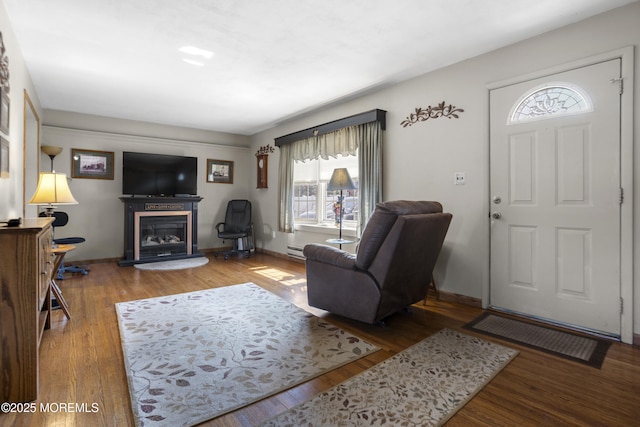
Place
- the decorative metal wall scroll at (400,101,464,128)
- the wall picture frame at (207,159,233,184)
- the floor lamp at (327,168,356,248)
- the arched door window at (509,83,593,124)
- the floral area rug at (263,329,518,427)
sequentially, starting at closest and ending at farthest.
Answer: the floral area rug at (263,329,518,427) < the arched door window at (509,83,593,124) < the decorative metal wall scroll at (400,101,464,128) < the floor lamp at (327,168,356,248) < the wall picture frame at (207,159,233,184)

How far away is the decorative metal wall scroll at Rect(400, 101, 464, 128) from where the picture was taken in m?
3.26

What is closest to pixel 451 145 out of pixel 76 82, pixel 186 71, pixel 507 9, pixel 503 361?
pixel 507 9

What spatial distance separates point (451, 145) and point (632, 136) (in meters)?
1.34

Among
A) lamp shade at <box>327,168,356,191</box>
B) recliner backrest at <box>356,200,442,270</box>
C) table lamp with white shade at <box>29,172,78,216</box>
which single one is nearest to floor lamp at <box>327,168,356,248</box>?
lamp shade at <box>327,168,356,191</box>

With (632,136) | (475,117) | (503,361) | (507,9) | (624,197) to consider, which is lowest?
(503,361)

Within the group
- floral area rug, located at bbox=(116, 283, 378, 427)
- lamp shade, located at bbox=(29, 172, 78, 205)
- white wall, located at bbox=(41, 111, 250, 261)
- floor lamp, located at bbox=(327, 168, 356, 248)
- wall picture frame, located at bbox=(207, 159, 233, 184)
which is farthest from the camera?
wall picture frame, located at bbox=(207, 159, 233, 184)

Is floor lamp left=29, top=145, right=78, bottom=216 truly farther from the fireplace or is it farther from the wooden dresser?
the fireplace

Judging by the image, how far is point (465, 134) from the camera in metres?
3.17

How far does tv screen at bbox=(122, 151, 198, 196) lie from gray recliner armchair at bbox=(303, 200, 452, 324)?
3949 mm

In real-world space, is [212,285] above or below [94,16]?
below

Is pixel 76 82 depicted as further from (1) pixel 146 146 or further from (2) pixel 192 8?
(2) pixel 192 8

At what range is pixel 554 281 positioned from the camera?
8.70 ft

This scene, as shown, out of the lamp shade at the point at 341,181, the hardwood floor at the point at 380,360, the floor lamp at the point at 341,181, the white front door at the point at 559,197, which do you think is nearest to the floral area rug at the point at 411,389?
the hardwood floor at the point at 380,360

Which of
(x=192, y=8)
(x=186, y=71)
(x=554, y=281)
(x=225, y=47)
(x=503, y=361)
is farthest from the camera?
(x=186, y=71)
